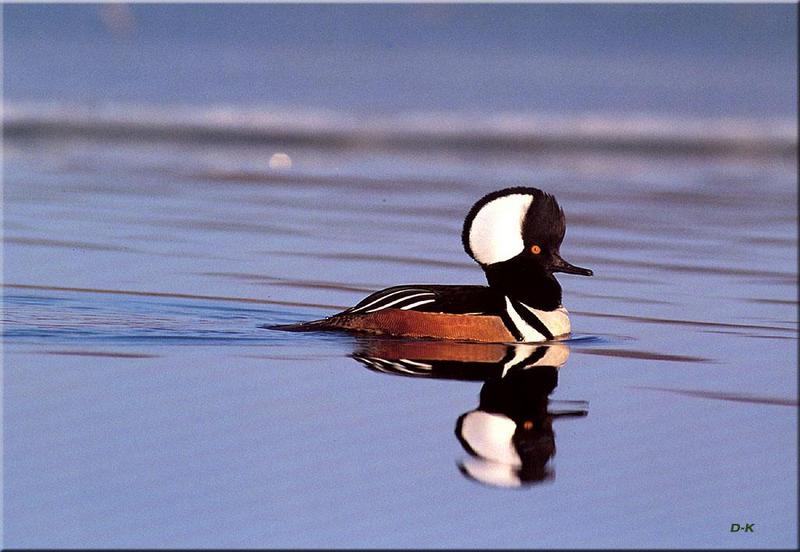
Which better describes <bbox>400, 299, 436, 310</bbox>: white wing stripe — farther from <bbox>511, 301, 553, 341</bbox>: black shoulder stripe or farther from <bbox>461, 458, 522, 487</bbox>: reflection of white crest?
<bbox>461, 458, 522, 487</bbox>: reflection of white crest

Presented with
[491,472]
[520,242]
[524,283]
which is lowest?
[491,472]

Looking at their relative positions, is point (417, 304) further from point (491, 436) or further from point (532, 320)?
point (491, 436)

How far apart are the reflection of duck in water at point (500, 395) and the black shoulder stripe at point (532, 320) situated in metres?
0.14

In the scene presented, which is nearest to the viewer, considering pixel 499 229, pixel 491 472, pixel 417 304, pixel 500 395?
pixel 491 472

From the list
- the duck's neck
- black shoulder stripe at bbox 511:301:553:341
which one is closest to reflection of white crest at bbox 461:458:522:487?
black shoulder stripe at bbox 511:301:553:341

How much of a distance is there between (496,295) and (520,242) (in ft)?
1.10

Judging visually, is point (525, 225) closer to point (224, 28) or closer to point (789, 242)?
point (789, 242)

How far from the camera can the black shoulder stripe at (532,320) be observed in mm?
8555

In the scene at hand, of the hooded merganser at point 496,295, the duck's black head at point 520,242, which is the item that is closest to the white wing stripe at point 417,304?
the hooded merganser at point 496,295

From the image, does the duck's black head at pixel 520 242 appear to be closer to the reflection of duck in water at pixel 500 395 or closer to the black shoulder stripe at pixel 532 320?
the black shoulder stripe at pixel 532 320

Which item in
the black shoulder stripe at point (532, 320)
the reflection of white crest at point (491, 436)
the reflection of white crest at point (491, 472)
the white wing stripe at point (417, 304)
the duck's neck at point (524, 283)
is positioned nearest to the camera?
the reflection of white crest at point (491, 472)

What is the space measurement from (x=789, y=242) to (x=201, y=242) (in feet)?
16.4

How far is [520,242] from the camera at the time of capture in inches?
341

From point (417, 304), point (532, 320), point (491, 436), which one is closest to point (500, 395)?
point (491, 436)
